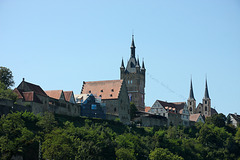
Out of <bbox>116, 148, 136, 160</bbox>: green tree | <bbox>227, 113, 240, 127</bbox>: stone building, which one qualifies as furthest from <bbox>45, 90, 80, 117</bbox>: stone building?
<bbox>227, 113, 240, 127</bbox>: stone building

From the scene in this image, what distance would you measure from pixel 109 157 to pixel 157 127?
39475mm

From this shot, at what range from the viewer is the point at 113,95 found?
129 m

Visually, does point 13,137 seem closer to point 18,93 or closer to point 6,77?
point 18,93

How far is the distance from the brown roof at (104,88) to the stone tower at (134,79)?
34241mm

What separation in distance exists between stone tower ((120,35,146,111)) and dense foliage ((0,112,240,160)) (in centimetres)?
2688

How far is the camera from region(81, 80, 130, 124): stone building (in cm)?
12675

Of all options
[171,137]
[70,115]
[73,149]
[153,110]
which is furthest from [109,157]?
[153,110]


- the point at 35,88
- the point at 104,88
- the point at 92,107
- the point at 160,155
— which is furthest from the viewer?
the point at 104,88

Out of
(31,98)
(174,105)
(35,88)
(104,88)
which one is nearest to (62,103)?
(35,88)

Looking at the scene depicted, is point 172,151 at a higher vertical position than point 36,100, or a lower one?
lower

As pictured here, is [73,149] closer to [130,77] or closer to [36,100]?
[36,100]

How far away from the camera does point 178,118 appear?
487ft

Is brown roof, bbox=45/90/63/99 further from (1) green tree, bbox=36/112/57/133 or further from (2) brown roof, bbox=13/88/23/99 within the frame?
(1) green tree, bbox=36/112/57/133

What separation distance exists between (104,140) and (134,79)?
80.4 m
